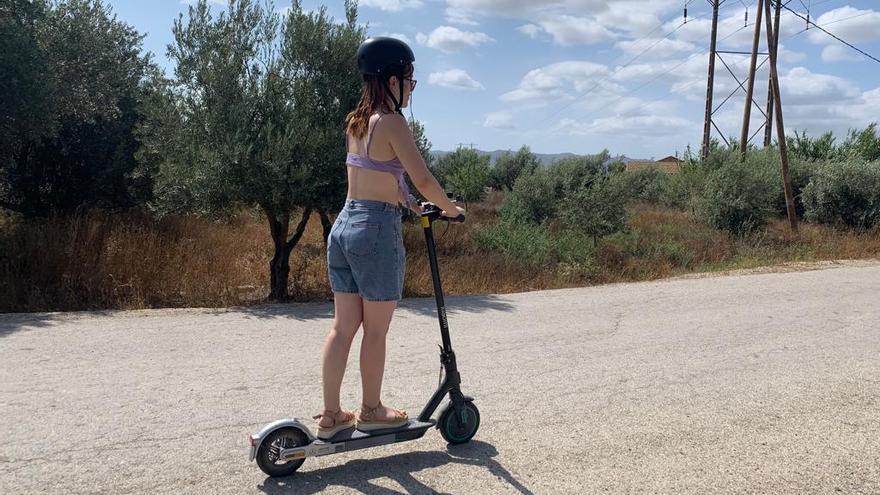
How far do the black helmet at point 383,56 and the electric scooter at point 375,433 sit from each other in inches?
29.8

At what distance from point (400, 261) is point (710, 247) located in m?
13.7

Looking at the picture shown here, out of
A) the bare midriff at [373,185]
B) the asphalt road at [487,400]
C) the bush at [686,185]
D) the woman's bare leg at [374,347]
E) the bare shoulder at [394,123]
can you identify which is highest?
the bush at [686,185]

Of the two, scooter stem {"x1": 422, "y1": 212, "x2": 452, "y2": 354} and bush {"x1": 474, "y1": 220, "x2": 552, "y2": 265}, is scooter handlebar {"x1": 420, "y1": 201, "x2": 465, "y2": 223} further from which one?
bush {"x1": 474, "y1": 220, "x2": 552, "y2": 265}

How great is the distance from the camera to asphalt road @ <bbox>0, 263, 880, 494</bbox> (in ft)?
11.6

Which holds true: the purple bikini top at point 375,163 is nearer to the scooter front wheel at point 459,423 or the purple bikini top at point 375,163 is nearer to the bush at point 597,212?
the scooter front wheel at point 459,423

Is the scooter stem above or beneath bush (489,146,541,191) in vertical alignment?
beneath

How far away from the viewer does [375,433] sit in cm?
363

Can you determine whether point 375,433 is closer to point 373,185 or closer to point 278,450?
point 278,450

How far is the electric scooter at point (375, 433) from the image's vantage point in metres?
3.39

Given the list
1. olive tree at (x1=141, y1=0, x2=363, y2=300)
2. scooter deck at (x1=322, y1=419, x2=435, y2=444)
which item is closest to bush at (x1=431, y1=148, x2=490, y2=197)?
olive tree at (x1=141, y1=0, x2=363, y2=300)

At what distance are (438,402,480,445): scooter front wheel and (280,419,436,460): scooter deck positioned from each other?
0.09 meters

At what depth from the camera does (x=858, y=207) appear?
19438 millimetres

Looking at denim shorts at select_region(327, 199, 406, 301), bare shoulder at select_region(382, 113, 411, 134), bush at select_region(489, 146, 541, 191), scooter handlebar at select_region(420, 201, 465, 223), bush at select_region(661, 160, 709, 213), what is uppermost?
bush at select_region(489, 146, 541, 191)

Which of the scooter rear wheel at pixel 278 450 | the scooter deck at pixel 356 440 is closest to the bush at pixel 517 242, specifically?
the scooter deck at pixel 356 440
